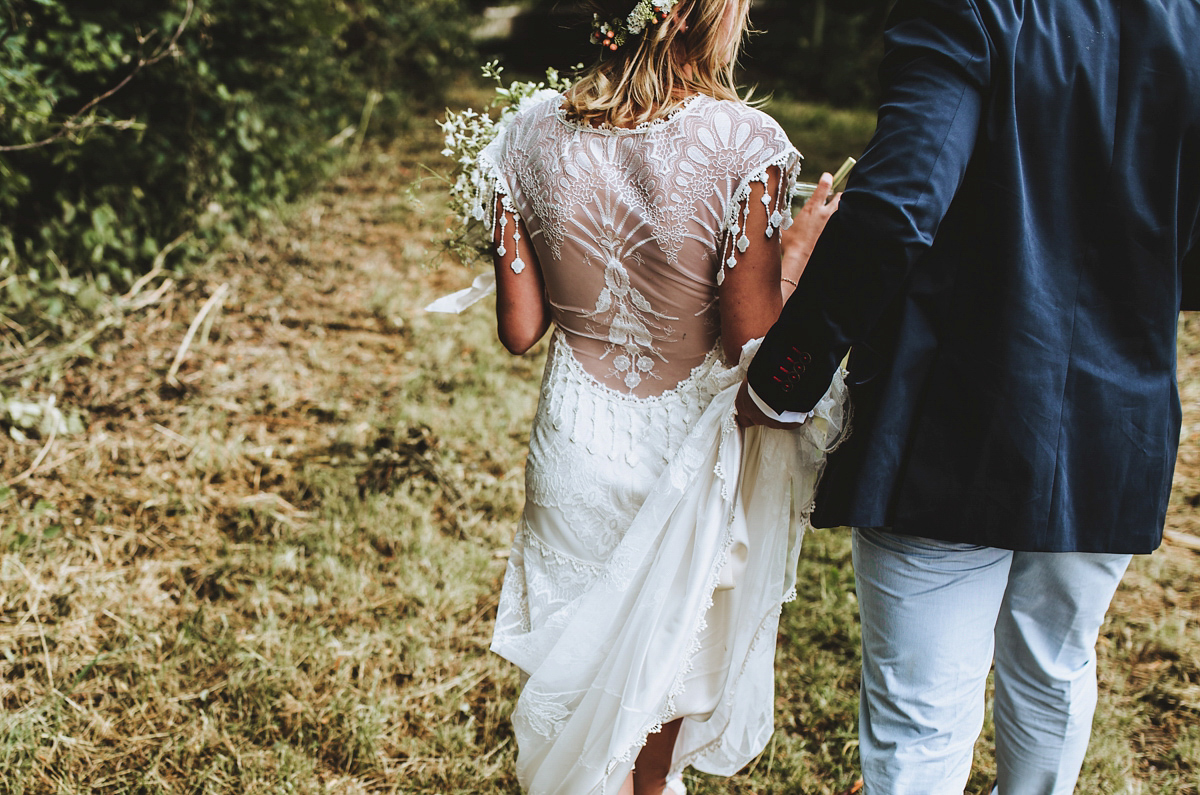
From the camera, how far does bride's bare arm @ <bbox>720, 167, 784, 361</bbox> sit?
5.17 feet

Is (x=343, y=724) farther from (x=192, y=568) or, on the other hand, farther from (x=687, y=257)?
(x=687, y=257)

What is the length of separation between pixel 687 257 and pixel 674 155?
188 millimetres

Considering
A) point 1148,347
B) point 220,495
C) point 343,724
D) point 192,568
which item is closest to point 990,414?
point 1148,347

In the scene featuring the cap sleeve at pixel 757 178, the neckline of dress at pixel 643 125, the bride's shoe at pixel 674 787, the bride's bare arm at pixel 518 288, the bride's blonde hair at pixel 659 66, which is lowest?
the bride's shoe at pixel 674 787

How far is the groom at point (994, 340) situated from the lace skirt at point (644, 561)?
0.15 m

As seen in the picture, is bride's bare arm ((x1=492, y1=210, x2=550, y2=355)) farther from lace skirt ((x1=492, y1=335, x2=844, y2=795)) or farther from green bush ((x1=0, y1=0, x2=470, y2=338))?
green bush ((x1=0, y1=0, x2=470, y2=338))

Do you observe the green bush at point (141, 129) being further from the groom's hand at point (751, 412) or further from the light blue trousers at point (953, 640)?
the light blue trousers at point (953, 640)

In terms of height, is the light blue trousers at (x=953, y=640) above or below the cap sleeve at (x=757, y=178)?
below

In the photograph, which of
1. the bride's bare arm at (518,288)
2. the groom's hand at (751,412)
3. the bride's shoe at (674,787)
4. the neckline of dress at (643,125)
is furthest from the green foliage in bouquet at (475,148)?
the bride's shoe at (674,787)

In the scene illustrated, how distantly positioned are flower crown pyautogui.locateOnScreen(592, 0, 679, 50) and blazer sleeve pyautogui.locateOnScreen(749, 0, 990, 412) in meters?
0.39

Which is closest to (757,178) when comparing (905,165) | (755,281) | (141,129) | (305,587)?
(755,281)

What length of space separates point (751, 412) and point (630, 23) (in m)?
0.73

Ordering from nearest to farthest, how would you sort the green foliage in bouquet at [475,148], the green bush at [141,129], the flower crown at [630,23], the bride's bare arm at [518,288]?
1. the flower crown at [630,23]
2. the bride's bare arm at [518,288]
3. the green foliage in bouquet at [475,148]
4. the green bush at [141,129]

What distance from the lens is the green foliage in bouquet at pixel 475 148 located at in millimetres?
1940
